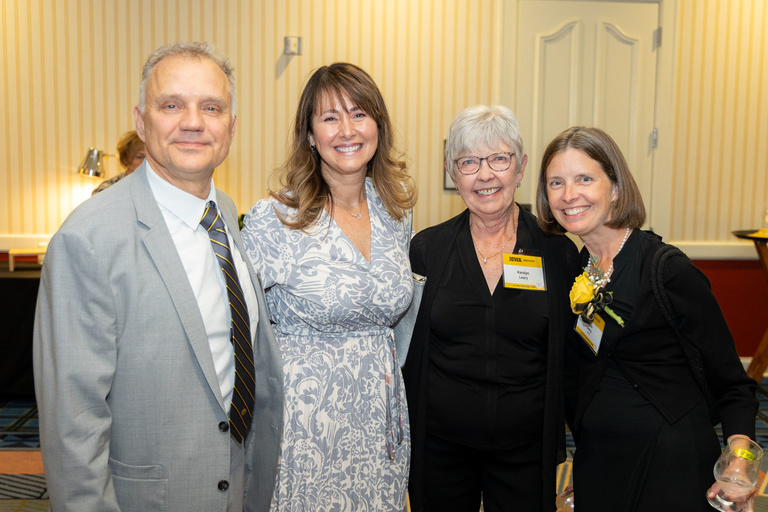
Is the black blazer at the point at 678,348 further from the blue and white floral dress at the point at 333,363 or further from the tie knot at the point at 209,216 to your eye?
the tie knot at the point at 209,216

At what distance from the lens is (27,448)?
371cm

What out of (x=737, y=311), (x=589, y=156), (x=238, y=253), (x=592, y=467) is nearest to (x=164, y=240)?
(x=238, y=253)

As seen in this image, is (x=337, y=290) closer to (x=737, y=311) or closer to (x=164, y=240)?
(x=164, y=240)

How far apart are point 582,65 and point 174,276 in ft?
15.4

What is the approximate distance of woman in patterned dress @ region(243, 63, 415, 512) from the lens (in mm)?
1828

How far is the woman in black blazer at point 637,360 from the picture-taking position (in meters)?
1.61

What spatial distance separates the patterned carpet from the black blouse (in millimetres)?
1608

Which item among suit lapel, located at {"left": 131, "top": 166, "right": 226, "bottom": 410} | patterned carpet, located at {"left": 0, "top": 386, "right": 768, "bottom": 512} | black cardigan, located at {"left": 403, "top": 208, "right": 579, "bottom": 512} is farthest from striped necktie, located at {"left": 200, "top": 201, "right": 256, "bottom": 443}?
patterned carpet, located at {"left": 0, "top": 386, "right": 768, "bottom": 512}

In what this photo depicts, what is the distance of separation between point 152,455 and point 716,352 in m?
1.41

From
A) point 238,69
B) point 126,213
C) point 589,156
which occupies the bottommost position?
point 126,213

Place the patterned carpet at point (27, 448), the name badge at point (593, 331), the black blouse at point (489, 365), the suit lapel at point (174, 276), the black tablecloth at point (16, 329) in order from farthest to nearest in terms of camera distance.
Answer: the black tablecloth at point (16, 329) → the patterned carpet at point (27, 448) → the black blouse at point (489, 365) → the name badge at point (593, 331) → the suit lapel at point (174, 276)

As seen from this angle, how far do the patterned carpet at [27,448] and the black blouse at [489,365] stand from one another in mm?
1608

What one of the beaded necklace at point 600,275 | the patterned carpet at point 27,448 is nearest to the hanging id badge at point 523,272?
the beaded necklace at point 600,275

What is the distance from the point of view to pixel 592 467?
5.73 feet
